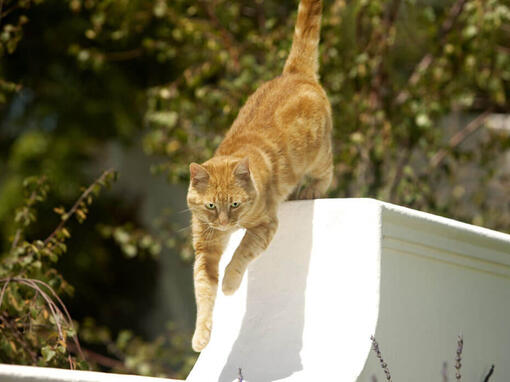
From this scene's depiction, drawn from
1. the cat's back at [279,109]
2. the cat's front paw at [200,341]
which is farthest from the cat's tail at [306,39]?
the cat's front paw at [200,341]

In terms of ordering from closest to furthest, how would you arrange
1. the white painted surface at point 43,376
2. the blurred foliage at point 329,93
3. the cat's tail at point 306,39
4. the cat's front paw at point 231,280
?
the white painted surface at point 43,376, the cat's front paw at point 231,280, the cat's tail at point 306,39, the blurred foliage at point 329,93

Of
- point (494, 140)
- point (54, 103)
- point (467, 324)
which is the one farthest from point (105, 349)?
point (467, 324)

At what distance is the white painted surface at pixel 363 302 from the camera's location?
226 centimetres

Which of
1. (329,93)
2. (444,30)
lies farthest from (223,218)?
(444,30)

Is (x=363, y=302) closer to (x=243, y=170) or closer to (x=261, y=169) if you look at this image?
(x=243, y=170)

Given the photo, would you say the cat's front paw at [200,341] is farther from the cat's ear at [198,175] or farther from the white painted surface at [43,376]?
the cat's ear at [198,175]

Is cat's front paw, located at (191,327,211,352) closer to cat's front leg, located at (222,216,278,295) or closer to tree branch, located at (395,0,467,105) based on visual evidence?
cat's front leg, located at (222,216,278,295)

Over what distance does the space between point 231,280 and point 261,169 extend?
1.73 ft

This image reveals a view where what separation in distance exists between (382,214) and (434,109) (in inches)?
97.2

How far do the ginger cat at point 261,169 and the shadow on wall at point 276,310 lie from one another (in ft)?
0.25

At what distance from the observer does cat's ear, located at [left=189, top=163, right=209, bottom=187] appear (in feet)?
8.84

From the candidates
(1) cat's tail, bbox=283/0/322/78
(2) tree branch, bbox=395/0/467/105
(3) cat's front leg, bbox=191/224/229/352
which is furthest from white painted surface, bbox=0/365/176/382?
(2) tree branch, bbox=395/0/467/105

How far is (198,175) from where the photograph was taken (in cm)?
273

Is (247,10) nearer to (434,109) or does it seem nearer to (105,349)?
(434,109)
